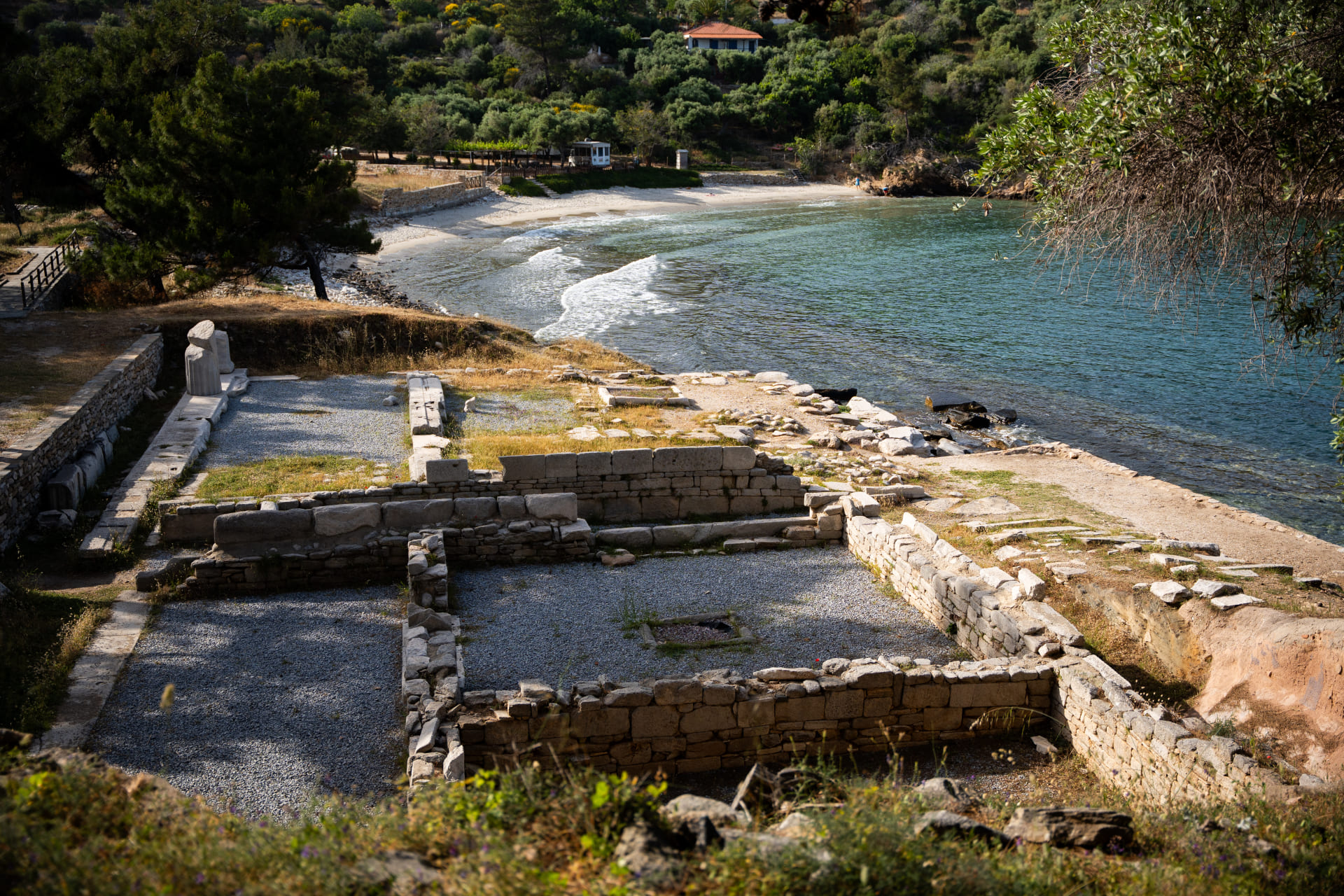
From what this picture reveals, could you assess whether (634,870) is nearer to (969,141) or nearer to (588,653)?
(588,653)

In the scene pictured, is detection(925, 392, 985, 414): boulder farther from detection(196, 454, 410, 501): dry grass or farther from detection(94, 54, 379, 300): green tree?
detection(94, 54, 379, 300): green tree

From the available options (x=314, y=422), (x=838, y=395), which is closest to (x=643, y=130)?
(x=838, y=395)

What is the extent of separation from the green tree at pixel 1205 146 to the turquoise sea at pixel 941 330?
6668 millimetres

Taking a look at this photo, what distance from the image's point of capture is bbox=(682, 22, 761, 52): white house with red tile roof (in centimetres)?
9538

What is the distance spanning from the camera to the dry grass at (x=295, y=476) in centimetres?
1245

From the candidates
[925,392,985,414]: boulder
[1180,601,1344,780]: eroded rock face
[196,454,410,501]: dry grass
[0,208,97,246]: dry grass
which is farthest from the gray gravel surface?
[0,208,97,246]: dry grass

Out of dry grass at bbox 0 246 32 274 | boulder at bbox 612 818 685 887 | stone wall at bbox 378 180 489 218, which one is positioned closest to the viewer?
boulder at bbox 612 818 685 887

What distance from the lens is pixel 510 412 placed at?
16656mm

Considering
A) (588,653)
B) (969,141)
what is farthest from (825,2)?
(969,141)

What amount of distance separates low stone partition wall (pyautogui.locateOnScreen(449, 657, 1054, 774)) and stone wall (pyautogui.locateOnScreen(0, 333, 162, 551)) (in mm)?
7808

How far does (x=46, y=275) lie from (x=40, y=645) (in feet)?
61.5

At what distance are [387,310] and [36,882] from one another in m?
20.0

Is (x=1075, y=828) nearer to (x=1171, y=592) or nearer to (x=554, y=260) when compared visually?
(x=1171, y=592)

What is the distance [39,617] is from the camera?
9.55 metres
